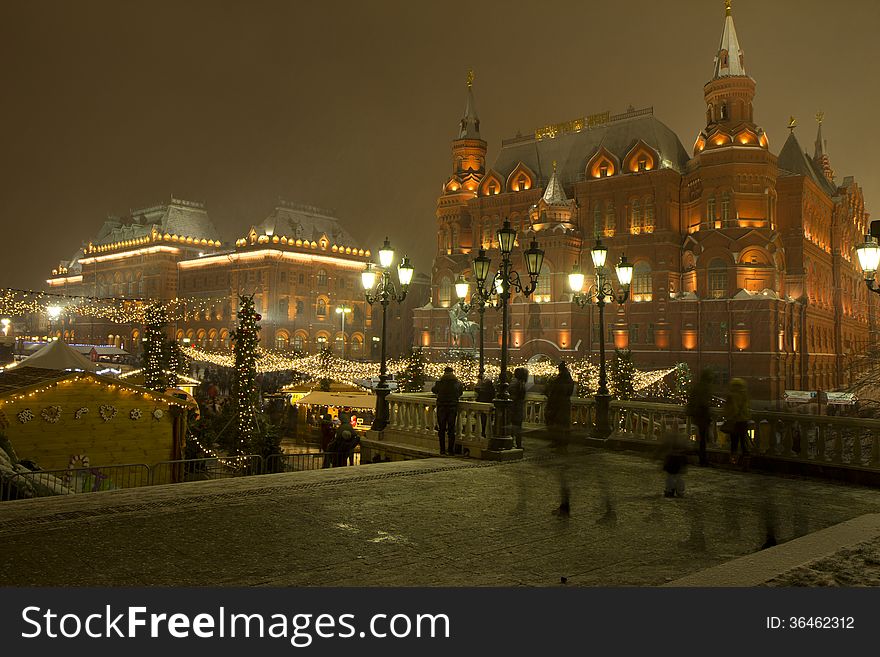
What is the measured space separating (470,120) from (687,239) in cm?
2722

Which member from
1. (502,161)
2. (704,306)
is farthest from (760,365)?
(502,161)

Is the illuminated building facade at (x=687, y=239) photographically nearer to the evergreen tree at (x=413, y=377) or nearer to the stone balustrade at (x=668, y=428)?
the evergreen tree at (x=413, y=377)

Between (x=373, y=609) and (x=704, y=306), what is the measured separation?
50.0 meters

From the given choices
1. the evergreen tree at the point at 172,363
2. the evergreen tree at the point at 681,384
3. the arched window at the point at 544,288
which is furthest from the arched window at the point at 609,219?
the evergreen tree at the point at 172,363

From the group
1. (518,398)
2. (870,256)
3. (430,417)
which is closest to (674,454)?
(870,256)

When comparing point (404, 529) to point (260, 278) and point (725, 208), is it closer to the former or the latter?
point (725, 208)

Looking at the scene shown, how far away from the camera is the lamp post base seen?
51.1ft

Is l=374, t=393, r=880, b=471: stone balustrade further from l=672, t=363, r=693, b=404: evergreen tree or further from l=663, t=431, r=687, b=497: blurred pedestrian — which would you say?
l=672, t=363, r=693, b=404: evergreen tree

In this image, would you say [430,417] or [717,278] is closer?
[430,417]

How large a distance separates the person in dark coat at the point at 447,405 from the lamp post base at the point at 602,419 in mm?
3620

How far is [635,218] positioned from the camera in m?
57.8

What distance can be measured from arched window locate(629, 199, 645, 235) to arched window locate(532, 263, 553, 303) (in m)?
7.67

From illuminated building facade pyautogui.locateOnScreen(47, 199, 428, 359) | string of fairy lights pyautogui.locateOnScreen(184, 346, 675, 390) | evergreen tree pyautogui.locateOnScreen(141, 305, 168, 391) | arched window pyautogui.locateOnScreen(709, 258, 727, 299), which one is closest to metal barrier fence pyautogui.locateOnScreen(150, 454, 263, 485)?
evergreen tree pyautogui.locateOnScreen(141, 305, 168, 391)

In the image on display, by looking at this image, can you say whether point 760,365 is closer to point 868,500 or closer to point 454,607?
point 868,500
